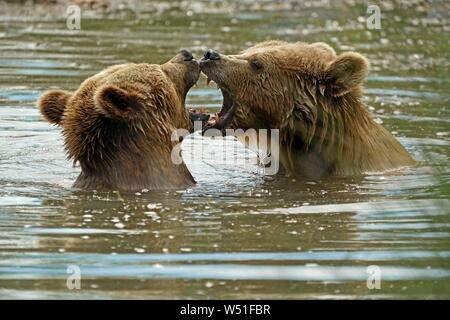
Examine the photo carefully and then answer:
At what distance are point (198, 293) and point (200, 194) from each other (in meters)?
3.41

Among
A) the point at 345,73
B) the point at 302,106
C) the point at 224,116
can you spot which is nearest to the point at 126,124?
the point at 224,116

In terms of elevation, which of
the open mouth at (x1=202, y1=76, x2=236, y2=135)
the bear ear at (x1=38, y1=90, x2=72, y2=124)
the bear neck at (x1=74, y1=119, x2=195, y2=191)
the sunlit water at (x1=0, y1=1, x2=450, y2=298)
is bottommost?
the sunlit water at (x1=0, y1=1, x2=450, y2=298)

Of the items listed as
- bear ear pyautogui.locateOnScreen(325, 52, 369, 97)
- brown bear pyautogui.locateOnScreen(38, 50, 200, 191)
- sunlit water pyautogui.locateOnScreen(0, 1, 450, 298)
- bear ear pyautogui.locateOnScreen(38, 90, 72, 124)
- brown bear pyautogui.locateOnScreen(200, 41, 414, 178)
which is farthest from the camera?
brown bear pyautogui.locateOnScreen(200, 41, 414, 178)

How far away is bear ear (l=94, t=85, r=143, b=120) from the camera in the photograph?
35.0 ft

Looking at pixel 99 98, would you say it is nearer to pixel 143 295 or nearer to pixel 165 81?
pixel 165 81

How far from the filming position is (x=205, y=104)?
639 inches

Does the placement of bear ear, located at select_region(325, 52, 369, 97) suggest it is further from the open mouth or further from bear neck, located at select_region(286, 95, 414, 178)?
the open mouth

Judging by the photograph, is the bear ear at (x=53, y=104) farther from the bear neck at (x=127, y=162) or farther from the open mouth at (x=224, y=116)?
the open mouth at (x=224, y=116)

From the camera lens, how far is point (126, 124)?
11156 mm

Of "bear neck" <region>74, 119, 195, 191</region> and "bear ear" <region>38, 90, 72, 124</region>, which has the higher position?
"bear ear" <region>38, 90, 72, 124</region>

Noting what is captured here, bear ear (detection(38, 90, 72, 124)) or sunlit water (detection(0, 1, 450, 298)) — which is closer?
sunlit water (detection(0, 1, 450, 298))

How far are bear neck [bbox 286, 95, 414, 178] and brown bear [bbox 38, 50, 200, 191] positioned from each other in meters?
1.45

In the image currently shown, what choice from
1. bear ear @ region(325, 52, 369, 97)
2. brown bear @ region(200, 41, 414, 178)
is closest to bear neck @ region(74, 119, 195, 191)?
brown bear @ region(200, 41, 414, 178)

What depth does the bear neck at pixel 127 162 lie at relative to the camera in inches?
439
